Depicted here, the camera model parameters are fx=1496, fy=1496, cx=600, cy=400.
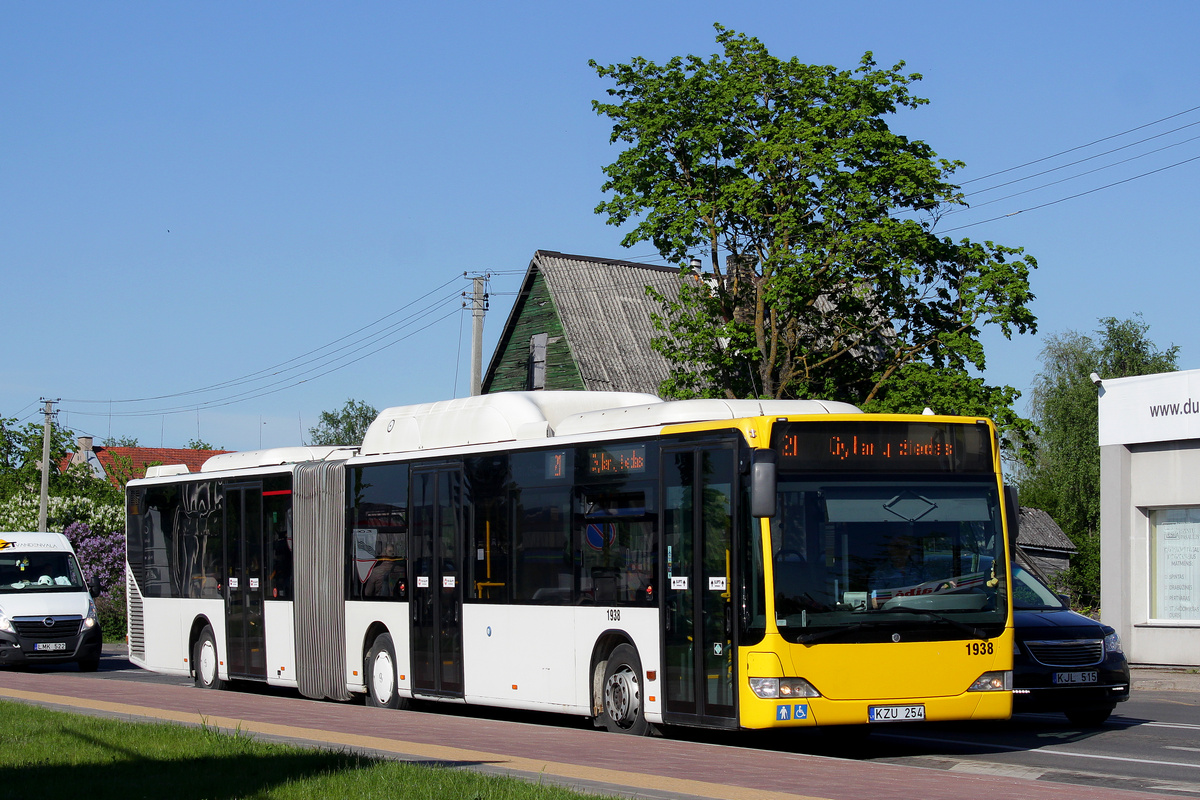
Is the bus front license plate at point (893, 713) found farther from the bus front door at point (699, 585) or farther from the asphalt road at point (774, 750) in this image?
the bus front door at point (699, 585)

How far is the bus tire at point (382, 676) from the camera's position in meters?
18.1

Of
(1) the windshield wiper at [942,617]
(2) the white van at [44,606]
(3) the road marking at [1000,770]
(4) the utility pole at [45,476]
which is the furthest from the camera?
(4) the utility pole at [45,476]

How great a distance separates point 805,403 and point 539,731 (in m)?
4.09

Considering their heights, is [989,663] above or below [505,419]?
below

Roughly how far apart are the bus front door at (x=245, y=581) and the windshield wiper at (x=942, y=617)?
1112cm

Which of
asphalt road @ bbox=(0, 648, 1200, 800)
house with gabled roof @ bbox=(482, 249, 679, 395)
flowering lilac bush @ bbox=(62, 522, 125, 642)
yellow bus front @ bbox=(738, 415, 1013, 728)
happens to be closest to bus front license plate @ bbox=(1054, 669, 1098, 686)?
asphalt road @ bbox=(0, 648, 1200, 800)

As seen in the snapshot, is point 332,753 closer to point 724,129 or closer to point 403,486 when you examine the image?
point 403,486

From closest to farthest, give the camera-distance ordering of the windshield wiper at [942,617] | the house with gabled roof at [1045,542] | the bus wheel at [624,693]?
the windshield wiper at [942,617] → the bus wheel at [624,693] → the house with gabled roof at [1045,542]

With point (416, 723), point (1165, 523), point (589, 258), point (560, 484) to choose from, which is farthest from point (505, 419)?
point (589, 258)

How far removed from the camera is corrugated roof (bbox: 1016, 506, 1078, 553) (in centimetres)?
6028

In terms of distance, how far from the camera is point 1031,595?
16.7 m

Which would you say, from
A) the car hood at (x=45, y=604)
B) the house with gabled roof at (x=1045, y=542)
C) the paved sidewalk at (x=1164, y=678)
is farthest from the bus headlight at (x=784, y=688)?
the house with gabled roof at (x=1045, y=542)

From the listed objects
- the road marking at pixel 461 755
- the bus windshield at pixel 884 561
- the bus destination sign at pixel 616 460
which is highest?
the bus destination sign at pixel 616 460

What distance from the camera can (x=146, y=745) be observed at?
39.8 ft
